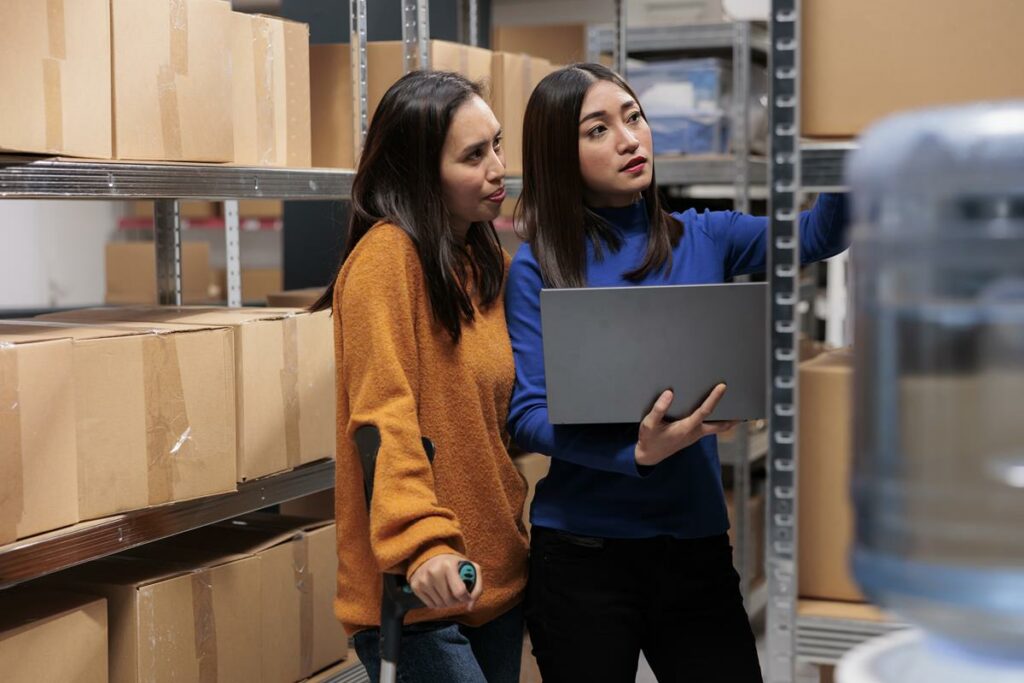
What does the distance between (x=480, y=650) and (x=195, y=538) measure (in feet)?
3.08

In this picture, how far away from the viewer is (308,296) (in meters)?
3.04

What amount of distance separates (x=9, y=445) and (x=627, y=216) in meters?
1.07

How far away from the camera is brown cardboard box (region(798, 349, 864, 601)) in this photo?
4.72ft

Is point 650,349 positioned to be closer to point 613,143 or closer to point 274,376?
point 613,143

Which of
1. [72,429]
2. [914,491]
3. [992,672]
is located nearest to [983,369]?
[914,491]

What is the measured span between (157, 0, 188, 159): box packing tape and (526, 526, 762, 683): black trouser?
1.05 m

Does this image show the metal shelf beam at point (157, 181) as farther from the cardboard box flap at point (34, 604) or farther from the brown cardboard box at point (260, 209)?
the brown cardboard box at point (260, 209)

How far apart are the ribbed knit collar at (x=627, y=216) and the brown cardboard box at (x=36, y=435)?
3.04 feet

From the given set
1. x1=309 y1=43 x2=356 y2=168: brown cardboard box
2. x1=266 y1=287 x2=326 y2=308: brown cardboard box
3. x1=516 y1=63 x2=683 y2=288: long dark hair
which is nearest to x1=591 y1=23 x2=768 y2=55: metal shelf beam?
x1=309 y1=43 x2=356 y2=168: brown cardboard box

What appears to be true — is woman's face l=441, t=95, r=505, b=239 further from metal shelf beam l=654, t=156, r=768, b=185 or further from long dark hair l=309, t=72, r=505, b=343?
metal shelf beam l=654, t=156, r=768, b=185

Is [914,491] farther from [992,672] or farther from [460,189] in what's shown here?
[460,189]

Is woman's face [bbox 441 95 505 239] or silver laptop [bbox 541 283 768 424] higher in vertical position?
woman's face [bbox 441 95 505 239]

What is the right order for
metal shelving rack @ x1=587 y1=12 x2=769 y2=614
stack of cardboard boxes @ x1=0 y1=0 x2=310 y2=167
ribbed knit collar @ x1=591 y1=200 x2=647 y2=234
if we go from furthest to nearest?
metal shelving rack @ x1=587 y1=12 x2=769 y2=614
ribbed knit collar @ x1=591 y1=200 x2=647 y2=234
stack of cardboard boxes @ x1=0 y1=0 x2=310 y2=167

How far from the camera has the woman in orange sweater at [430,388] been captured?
1746mm
